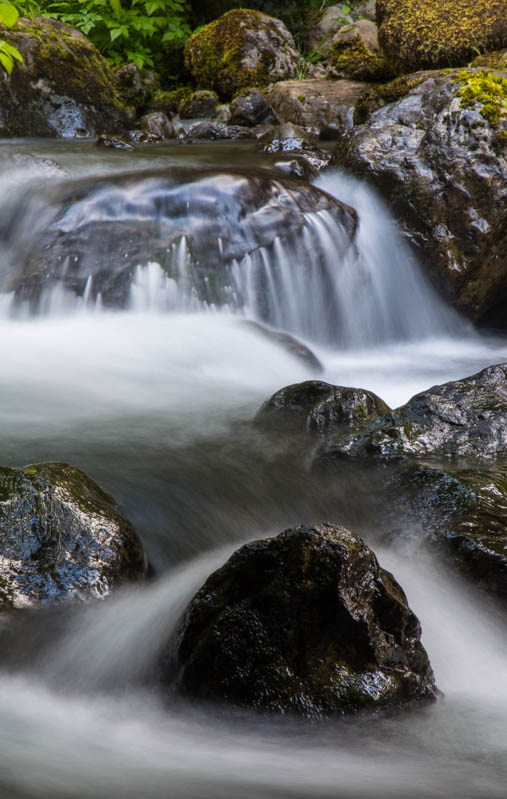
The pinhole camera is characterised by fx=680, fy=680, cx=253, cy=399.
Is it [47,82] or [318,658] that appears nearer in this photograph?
[318,658]

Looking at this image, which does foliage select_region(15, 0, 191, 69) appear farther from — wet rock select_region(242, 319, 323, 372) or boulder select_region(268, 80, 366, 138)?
wet rock select_region(242, 319, 323, 372)

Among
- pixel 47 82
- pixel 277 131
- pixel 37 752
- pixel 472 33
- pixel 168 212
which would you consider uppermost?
pixel 472 33

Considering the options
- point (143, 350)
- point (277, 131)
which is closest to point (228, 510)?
point (143, 350)

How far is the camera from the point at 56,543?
7.76ft

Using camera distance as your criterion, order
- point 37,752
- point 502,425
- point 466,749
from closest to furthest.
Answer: point 37,752
point 466,749
point 502,425

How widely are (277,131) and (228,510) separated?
24.5 feet

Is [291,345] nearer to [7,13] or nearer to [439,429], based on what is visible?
[439,429]

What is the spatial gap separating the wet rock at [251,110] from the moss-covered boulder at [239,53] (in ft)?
4.69

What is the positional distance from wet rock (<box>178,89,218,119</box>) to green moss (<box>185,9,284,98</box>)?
24.3 inches

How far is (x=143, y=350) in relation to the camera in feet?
17.0

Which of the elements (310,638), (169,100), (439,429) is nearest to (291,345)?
(439,429)

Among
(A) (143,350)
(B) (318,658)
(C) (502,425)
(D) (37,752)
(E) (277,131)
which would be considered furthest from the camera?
(E) (277,131)

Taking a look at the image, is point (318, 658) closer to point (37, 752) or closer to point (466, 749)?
point (466, 749)

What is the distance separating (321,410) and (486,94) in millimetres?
4331
